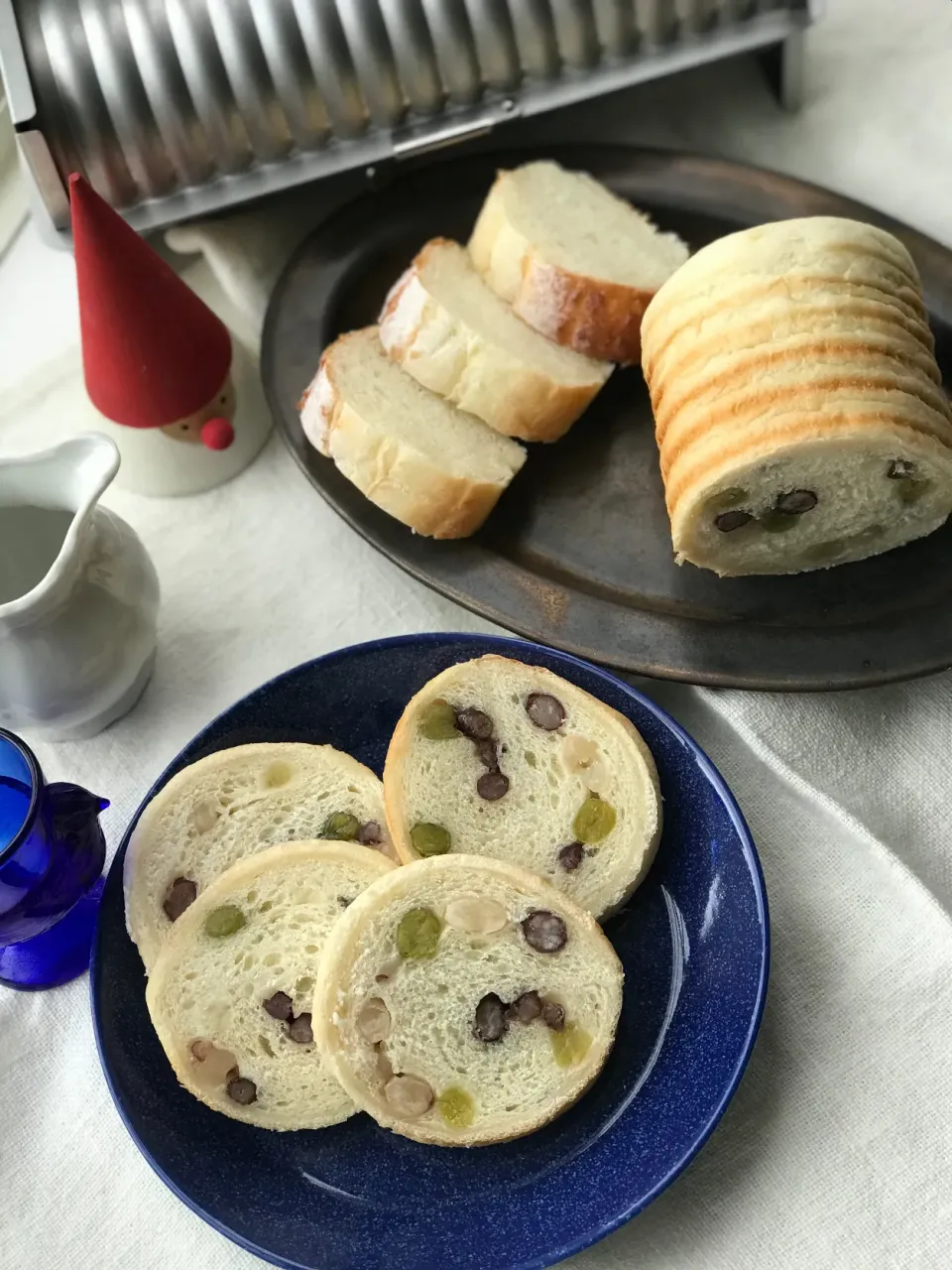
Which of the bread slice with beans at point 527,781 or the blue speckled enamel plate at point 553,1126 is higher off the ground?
the bread slice with beans at point 527,781

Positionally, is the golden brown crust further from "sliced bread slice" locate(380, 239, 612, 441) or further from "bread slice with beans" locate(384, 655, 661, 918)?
"bread slice with beans" locate(384, 655, 661, 918)

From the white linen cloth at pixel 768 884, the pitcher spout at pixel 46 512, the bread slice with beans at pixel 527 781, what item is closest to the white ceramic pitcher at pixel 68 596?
the pitcher spout at pixel 46 512

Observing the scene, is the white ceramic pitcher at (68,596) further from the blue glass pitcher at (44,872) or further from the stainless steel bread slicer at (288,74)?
the stainless steel bread slicer at (288,74)

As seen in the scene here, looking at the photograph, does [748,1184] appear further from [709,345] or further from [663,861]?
[709,345]

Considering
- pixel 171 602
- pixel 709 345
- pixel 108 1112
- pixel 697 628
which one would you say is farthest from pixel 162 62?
pixel 108 1112

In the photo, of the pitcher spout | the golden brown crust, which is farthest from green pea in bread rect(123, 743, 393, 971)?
the golden brown crust

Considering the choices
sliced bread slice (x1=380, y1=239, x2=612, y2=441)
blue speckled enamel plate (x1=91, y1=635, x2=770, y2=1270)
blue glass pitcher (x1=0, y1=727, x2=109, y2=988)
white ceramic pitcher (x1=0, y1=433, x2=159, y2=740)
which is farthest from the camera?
sliced bread slice (x1=380, y1=239, x2=612, y2=441)

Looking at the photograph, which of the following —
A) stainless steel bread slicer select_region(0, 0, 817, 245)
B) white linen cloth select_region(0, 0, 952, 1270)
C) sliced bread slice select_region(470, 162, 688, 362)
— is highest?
stainless steel bread slicer select_region(0, 0, 817, 245)

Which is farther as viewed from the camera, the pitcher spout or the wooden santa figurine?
the wooden santa figurine
